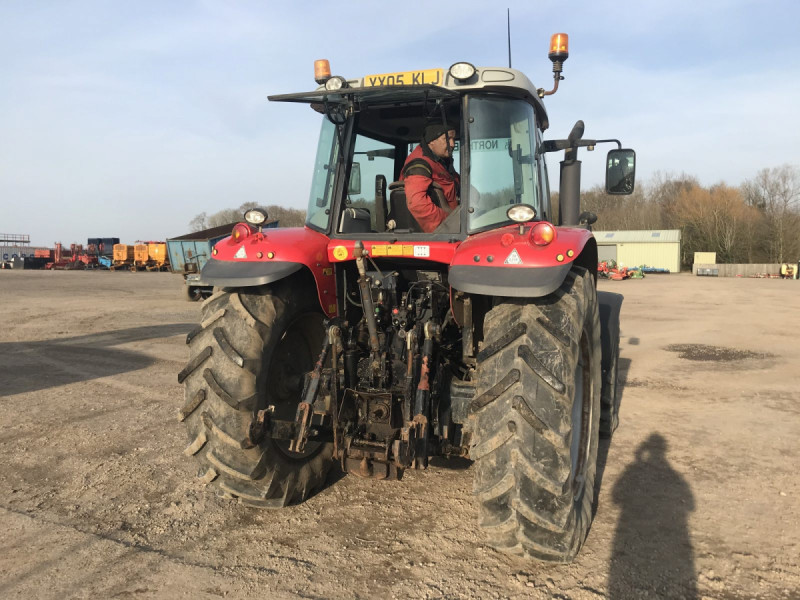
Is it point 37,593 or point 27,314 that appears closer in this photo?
point 37,593

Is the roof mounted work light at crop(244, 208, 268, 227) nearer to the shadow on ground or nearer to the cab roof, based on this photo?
the cab roof

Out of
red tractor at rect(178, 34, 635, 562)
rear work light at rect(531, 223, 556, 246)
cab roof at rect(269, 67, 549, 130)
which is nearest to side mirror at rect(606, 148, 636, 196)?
red tractor at rect(178, 34, 635, 562)

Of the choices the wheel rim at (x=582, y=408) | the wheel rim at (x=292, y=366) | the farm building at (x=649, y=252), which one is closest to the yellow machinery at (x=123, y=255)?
the farm building at (x=649, y=252)

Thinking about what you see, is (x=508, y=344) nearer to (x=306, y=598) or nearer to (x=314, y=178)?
(x=306, y=598)

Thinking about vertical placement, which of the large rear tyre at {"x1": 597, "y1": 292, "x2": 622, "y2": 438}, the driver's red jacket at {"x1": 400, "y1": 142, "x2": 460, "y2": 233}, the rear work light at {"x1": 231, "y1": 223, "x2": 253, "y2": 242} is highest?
the driver's red jacket at {"x1": 400, "y1": 142, "x2": 460, "y2": 233}

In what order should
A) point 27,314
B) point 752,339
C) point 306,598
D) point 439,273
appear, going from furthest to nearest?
point 27,314, point 752,339, point 439,273, point 306,598

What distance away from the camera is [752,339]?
11.2 meters

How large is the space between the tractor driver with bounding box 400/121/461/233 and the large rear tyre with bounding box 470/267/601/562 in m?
1.03

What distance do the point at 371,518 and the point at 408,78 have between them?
2.72 metres

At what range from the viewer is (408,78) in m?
3.75

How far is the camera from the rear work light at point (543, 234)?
2.93 m

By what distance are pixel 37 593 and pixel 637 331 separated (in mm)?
11956

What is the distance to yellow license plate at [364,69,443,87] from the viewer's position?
367 centimetres

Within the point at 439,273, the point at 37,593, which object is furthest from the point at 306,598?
the point at 439,273
